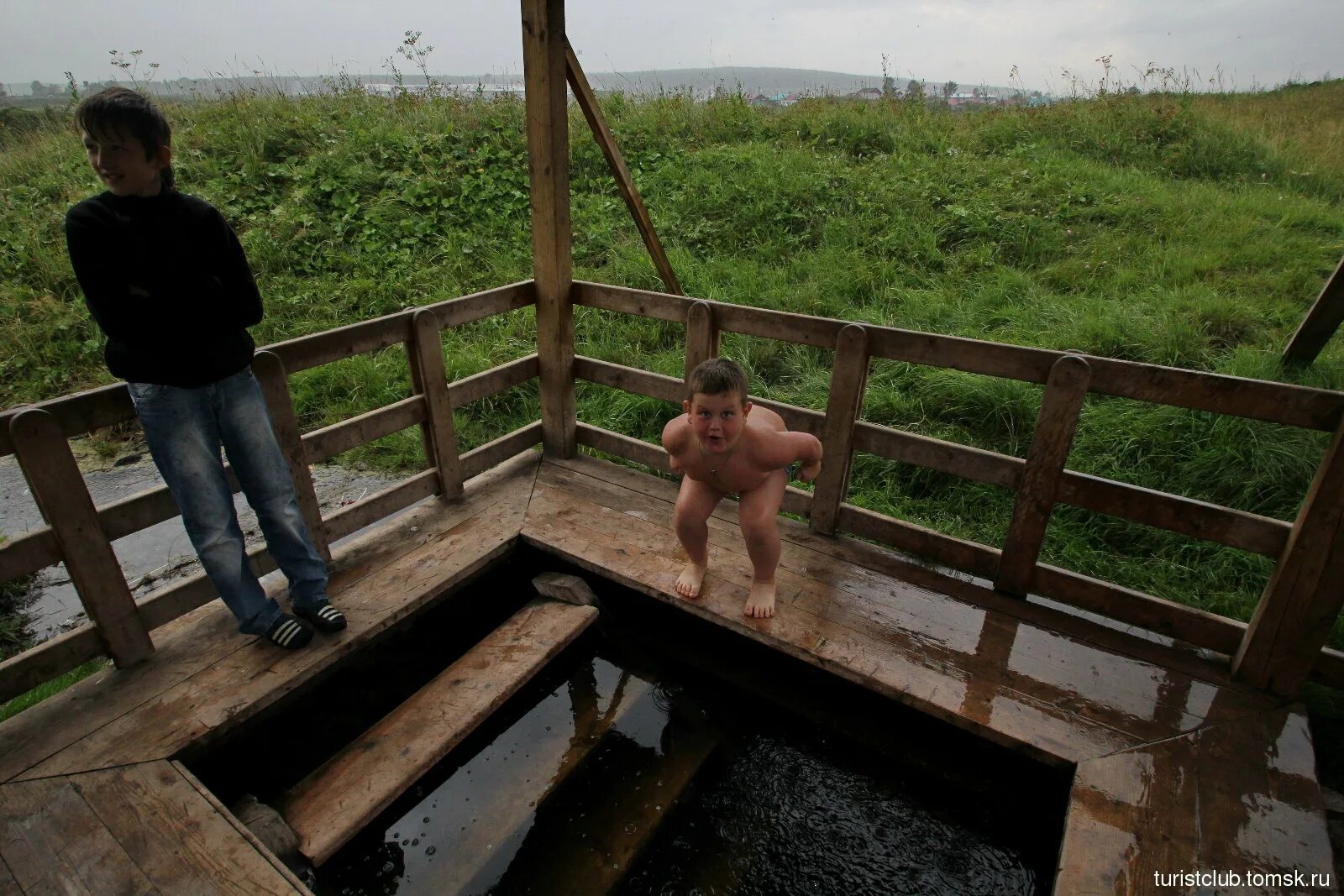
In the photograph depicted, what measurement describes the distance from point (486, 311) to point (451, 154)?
5678 mm

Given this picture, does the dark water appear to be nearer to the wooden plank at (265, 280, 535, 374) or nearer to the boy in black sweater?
the boy in black sweater

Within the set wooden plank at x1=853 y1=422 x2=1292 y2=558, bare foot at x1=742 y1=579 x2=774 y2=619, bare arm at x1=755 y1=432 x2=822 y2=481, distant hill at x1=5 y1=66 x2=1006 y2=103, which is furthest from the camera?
distant hill at x1=5 y1=66 x2=1006 y2=103

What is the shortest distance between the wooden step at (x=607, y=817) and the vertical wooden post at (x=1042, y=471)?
59.0 inches

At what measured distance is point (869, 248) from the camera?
670 centimetres

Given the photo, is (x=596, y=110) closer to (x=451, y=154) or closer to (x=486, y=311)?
(x=486, y=311)

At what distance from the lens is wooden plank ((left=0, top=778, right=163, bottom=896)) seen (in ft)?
6.50

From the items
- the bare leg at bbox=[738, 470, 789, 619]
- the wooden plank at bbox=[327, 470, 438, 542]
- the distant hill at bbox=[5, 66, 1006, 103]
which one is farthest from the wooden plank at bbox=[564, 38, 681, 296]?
the distant hill at bbox=[5, 66, 1006, 103]

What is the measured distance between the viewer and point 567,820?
8.66ft

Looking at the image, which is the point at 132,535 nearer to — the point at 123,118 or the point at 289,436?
the point at 289,436

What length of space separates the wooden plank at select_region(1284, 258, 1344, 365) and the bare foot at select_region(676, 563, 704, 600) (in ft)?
11.5

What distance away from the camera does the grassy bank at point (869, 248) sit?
14.0ft

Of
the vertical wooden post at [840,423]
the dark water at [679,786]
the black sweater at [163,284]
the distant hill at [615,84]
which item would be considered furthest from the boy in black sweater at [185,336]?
the distant hill at [615,84]

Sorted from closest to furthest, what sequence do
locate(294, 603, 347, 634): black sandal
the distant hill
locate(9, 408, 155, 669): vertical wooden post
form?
locate(9, 408, 155, 669): vertical wooden post
locate(294, 603, 347, 634): black sandal
the distant hill

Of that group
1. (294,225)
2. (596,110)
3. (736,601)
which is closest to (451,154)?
(294,225)
